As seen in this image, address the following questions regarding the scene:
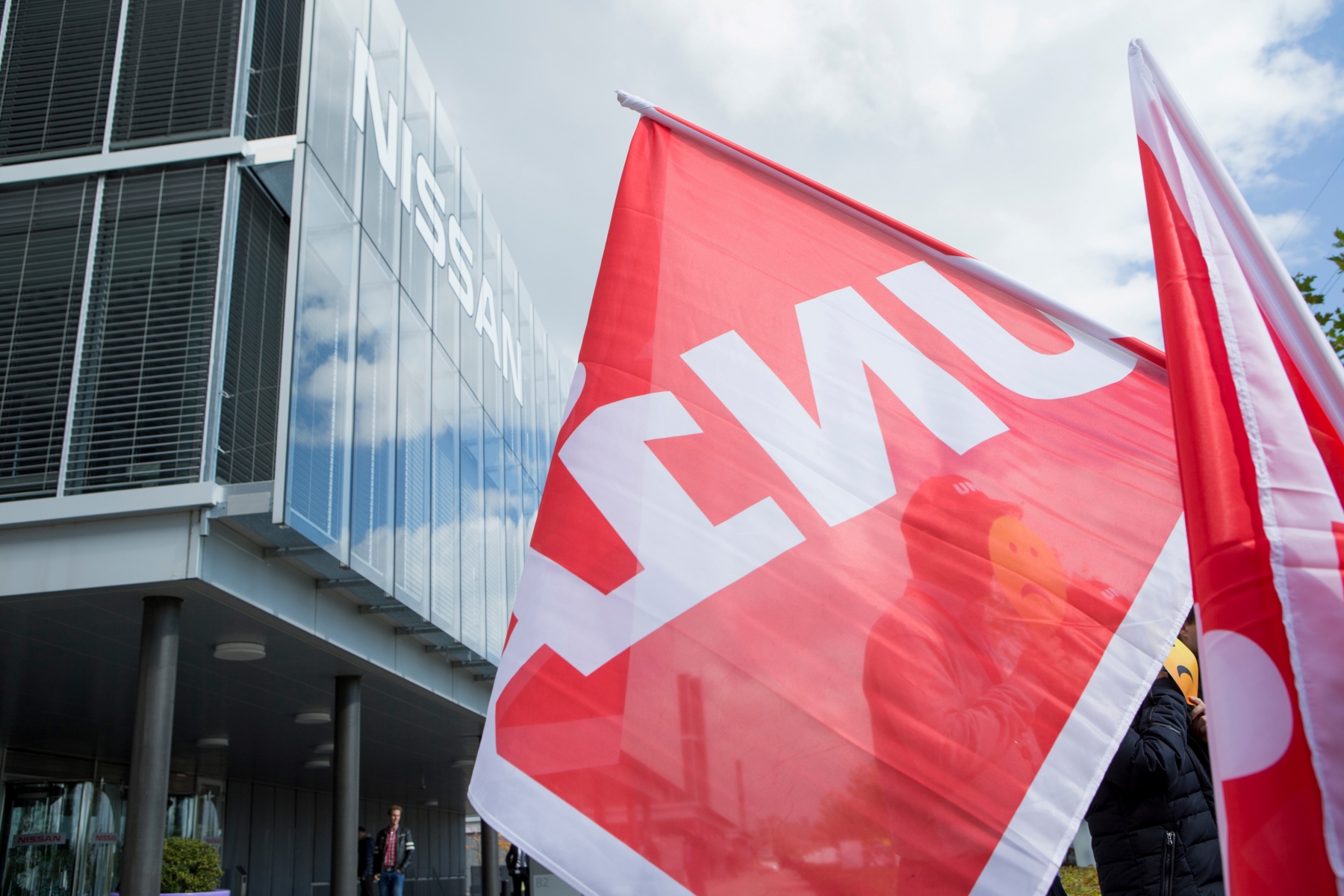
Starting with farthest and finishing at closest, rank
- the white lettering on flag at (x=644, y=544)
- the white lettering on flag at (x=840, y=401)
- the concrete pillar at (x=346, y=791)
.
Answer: the concrete pillar at (x=346, y=791)
the white lettering on flag at (x=840, y=401)
the white lettering on flag at (x=644, y=544)

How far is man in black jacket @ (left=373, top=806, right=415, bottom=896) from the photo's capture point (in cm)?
1577

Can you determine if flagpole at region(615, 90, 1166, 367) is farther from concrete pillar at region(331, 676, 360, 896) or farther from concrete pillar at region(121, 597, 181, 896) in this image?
concrete pillar at region(331, 676, 360, 896)

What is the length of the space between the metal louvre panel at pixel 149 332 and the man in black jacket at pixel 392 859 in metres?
8.18

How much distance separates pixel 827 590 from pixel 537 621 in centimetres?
73

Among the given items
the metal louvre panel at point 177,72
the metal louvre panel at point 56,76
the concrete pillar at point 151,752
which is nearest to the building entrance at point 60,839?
the concrete pillar at point 151,752

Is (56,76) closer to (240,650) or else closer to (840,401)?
(240,650)

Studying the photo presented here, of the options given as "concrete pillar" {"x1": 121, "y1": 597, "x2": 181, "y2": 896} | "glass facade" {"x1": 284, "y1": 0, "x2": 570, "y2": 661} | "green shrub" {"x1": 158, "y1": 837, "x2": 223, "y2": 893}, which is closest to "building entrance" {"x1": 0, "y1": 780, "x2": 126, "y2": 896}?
"green shrub" {"x1": 158, "y1": 837, "x2": 223, "y2": 893}

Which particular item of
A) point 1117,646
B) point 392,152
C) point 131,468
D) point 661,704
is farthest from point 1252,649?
point 392,152

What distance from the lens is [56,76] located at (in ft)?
35.0

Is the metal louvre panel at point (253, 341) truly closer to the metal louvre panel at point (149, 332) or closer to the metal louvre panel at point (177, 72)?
the metal louvre panel at point (149, 332)

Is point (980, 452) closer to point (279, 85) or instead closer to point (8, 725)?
point (279, 85)

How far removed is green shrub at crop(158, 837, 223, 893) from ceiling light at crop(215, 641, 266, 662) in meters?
1.95

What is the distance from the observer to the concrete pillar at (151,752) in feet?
28.3

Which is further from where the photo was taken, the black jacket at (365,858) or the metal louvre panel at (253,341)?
the black jacket at (365,858)
